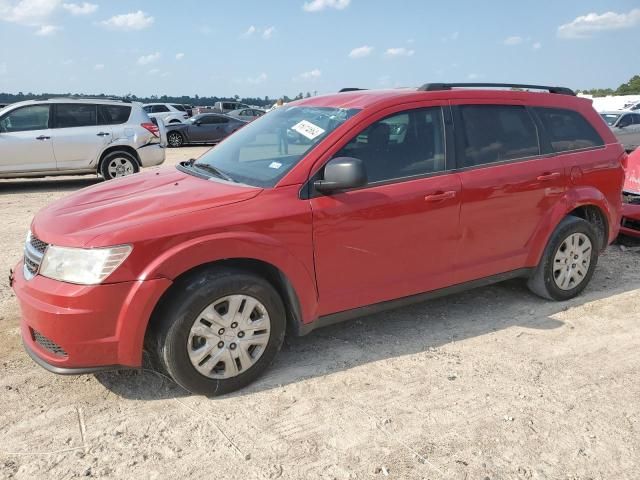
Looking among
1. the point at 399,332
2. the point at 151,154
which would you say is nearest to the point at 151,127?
the point at 151,154

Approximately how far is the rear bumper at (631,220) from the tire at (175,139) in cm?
1898

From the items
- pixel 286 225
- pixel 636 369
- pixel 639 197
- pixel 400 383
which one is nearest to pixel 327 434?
pixel 400 383

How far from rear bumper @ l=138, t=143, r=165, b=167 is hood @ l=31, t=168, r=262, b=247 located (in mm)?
7769

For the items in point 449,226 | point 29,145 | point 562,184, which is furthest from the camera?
point 29,145

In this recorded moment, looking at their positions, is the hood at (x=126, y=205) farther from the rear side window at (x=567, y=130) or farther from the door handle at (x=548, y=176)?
the rear side window at (x=567, y=130)

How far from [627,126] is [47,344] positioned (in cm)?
1713

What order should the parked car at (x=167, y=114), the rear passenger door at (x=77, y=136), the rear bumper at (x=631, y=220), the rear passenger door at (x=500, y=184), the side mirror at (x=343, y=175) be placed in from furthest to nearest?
1. the parked car at (x=167, y=114)
2. the rear passenger door at (x=77, y=136)
3. the rear bumper at (x=631, y=220)
4. the rear passenger door at (x=500, y=184)
5. the side mirror at (x=343, y=175)

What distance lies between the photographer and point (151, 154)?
37.0ft

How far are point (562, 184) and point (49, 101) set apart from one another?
31.7 feet

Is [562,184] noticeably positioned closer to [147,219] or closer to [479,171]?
[479,171]

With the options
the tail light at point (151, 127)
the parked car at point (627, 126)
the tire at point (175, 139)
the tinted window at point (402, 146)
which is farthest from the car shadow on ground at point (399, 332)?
the tire at point (175, 139)

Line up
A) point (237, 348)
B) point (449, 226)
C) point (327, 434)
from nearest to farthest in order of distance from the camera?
point (327, 434)
point (237, 348)
point (449, 226)

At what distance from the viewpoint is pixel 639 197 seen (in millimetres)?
6371

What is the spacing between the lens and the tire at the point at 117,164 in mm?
10938
